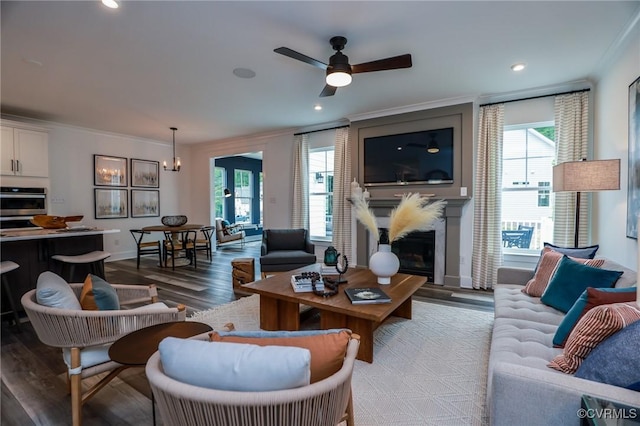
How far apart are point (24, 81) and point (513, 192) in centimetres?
643

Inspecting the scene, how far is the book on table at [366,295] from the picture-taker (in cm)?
234

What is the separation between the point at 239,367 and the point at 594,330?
1.39 m

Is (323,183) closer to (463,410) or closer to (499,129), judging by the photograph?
(499,129)

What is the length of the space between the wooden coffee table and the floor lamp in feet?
5.34

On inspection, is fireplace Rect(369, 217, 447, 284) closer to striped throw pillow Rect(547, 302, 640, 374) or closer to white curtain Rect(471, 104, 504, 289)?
white curtain Rect(471, 104, 504, 289)

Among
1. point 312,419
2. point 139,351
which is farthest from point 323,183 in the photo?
point 312,419

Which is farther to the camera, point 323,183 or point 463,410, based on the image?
point 323,183

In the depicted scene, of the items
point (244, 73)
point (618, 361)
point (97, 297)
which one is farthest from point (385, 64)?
point (97, 297)

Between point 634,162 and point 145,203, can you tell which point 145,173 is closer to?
point 145,203

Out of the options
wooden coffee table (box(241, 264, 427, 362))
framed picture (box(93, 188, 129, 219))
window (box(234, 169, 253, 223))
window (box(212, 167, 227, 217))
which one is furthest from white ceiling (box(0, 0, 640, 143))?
window (box(234, 169, 253, 223))

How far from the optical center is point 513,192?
426 cm

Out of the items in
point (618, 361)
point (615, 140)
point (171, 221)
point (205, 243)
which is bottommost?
point (205, 243)

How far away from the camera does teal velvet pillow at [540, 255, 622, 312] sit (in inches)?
77.8

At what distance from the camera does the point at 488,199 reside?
13.7 ft
